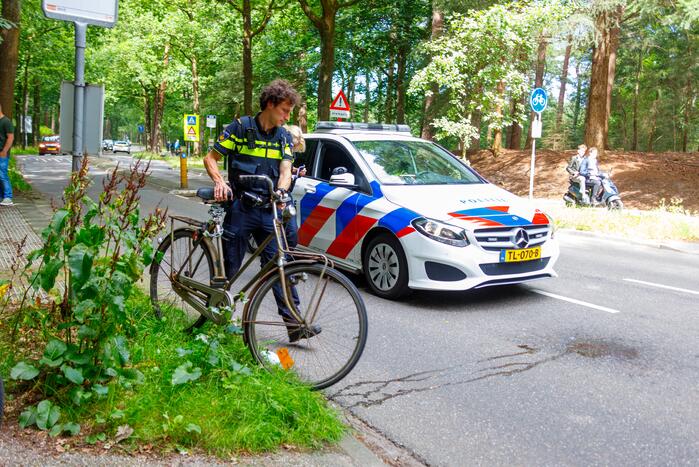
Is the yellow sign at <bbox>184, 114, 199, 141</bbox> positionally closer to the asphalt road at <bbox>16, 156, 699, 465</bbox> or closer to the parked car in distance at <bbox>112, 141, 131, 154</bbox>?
the asphalt road at <bbox>16, 156, 699, 465</bbox>

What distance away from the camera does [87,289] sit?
3211 millimetres

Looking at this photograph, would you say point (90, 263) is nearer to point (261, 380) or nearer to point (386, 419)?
point (261, 380)

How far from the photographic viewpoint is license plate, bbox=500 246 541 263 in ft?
20.5

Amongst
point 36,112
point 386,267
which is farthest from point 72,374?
point 36,112

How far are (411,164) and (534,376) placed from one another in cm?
336

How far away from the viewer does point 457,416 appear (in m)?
3.89

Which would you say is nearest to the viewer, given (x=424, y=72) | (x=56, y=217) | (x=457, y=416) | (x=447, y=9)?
(x=56, y=217)

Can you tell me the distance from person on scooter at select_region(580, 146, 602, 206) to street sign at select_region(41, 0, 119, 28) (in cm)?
1421

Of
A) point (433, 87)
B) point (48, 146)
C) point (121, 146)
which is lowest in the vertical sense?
point (48, 146)

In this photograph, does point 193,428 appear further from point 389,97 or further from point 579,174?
point 389,97

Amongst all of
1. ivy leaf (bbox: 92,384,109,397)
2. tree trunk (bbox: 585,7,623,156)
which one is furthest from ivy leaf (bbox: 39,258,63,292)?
tree trunk (bbox: 585,7,623,156)

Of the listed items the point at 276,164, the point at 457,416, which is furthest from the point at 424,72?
the point at 457,416

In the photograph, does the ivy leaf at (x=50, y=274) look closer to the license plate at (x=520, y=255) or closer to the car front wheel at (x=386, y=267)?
the car front wheel at (x=386, y=267)

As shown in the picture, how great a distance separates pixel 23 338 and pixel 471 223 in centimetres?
390
